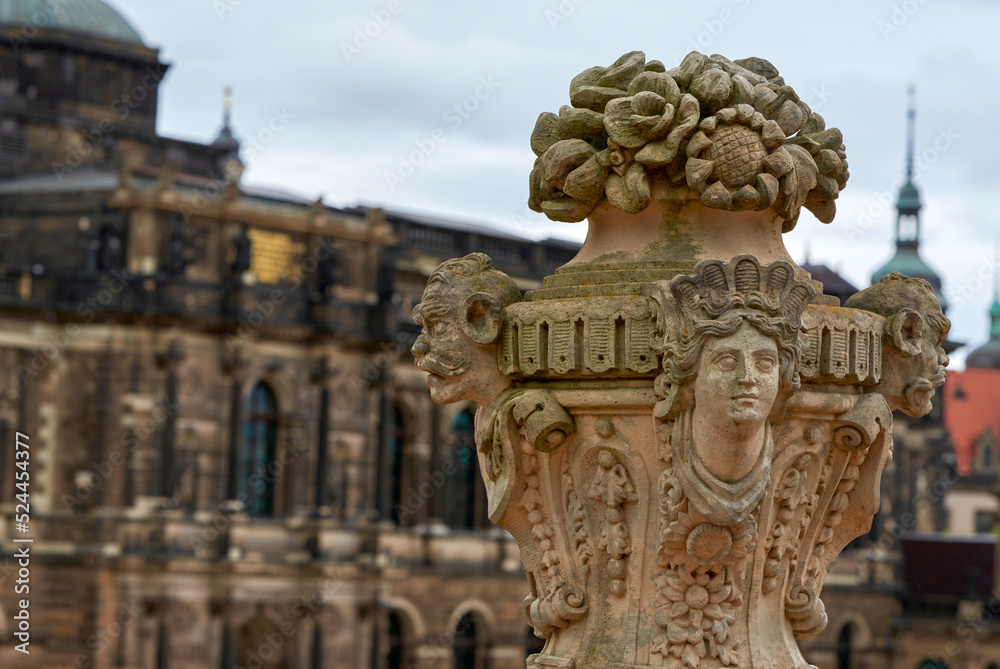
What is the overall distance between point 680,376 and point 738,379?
0.18m

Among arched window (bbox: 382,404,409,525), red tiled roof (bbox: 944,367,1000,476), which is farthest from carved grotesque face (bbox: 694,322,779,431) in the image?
red tiled roof (bbox: 944,367,1000,476)

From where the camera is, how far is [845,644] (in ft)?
161

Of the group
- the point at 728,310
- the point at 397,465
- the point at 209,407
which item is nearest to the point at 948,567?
the point at 397,465

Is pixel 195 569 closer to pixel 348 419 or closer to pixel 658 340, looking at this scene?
pixel 348 419

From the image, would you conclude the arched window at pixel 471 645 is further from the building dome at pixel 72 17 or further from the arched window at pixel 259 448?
the building dome at pixel 72 17

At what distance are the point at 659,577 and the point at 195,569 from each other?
30.6 metres

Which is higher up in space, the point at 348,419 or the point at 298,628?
the point at 348,419

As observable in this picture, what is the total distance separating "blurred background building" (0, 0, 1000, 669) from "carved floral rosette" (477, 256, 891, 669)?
82.7 feet

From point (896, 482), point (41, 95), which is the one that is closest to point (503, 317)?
point (41, 95)

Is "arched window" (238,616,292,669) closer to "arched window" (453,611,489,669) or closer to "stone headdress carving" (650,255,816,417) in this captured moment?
"arched window" (453,611,489,669)

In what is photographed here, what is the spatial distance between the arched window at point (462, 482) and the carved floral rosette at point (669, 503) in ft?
114

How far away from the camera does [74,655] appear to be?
34.3 m

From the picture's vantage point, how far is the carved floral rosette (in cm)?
576

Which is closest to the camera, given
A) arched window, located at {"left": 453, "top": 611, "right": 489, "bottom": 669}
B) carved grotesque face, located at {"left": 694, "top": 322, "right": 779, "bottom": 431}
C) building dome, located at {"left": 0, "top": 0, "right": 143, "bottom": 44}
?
carved grotesque face, located at {"left": 694, "top": 322, "right": 779, "bottom": 431}
